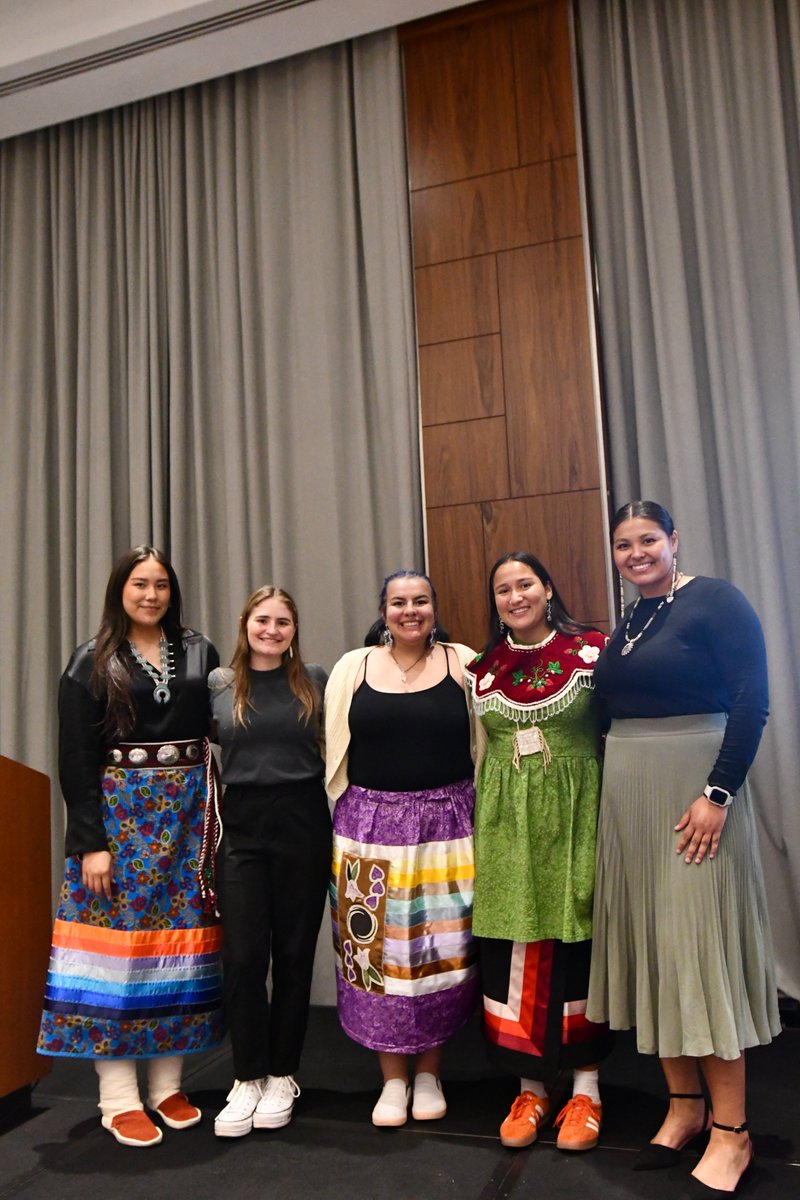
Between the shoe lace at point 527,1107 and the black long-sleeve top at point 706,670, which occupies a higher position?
the black long-sleeve top at point 706,670

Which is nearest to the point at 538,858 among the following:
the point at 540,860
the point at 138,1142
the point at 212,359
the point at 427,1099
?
the point at 540,860

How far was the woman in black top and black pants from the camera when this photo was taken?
2.52 meters

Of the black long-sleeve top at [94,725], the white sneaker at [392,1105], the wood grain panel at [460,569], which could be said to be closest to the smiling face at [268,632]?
the black long-sleeve top at [94,725]

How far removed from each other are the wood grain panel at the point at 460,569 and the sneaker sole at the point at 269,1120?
1.61 m

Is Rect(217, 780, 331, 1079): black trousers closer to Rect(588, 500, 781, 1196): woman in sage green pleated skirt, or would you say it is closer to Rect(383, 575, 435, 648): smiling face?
Rect(383, 575, 435, 648): smiling face

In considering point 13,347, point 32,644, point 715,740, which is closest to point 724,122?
point 715,740

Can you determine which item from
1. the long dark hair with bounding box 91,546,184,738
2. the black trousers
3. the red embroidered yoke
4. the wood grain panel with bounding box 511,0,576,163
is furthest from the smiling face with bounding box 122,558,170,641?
the wood grain panel with bounding box 511,0,576,163

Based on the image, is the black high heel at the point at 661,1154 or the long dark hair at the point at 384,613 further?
the long dark hair at the point at 384,613

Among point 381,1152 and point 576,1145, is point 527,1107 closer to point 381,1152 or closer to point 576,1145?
point 576,1145

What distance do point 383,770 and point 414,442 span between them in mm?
1559

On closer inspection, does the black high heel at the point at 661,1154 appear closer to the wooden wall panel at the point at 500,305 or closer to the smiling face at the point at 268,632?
the smiling face at the point at 268,632

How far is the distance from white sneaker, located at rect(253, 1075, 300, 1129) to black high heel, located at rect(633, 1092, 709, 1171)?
2.85 ft

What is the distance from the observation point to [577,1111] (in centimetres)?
230

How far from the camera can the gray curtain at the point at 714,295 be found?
126 inches
